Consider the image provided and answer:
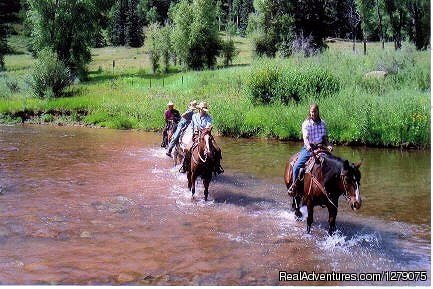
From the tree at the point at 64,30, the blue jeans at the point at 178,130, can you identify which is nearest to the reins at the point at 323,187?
the blue jeans at the point at 178,130

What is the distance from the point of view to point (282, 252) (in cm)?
930

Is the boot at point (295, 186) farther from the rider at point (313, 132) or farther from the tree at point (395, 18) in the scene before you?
the tree at point (395, 18)

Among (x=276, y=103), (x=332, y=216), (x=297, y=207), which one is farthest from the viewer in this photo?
(x=276, y=103)

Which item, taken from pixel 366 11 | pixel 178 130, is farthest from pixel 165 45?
pixel 178 130

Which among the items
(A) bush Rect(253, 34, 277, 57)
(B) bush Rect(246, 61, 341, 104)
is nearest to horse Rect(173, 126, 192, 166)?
(B) bush Rect(246, 61, 341, 104)

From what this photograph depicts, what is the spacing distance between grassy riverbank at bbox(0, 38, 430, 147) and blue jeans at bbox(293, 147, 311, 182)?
1176 centimetres

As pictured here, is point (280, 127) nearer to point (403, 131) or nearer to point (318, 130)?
point (403, 131)

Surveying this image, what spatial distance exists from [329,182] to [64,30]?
151 feet

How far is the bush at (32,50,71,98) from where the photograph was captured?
125 feet

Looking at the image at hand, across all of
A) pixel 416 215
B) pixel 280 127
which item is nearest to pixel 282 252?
pixel 416 215

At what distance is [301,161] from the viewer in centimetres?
1059

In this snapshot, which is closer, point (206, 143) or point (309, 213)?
point (309, 213)

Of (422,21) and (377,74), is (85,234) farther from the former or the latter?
(377,74)

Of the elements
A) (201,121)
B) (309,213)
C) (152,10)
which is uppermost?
(152,10)
